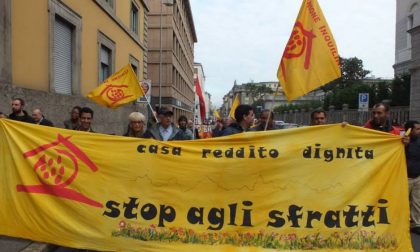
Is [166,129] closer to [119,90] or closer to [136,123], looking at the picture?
[136,123]

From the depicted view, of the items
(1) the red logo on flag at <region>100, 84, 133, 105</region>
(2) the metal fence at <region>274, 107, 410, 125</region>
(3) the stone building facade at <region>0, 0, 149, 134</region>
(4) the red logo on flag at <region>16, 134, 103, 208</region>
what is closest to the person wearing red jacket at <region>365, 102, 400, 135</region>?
(4) the red logo on flag at <region>16, 134, 103, 208</region>

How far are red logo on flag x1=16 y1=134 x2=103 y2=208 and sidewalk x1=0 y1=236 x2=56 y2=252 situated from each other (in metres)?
0.59

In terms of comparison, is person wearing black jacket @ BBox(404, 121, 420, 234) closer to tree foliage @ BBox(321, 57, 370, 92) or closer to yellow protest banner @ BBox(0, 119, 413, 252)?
yellow protest banner @ BBox(0, 119, 413, 252)

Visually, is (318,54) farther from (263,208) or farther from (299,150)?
(263,208)

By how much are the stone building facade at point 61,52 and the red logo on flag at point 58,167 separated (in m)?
4.63

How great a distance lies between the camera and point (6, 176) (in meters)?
5.09

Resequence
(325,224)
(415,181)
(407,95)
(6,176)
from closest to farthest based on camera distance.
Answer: (325,224), (6,176), (415,181), (407,95)

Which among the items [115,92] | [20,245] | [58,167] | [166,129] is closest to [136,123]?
[166,129]

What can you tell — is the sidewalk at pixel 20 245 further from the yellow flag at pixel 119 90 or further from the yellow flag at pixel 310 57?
the yellow flag at pixel 119 90

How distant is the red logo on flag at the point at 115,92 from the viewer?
27.6 ft

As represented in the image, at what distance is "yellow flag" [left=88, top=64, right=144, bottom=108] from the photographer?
8.32 m

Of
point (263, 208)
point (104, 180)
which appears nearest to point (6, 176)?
point (104, 180)

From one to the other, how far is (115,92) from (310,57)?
3.88m

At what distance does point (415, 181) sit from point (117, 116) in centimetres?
1427
